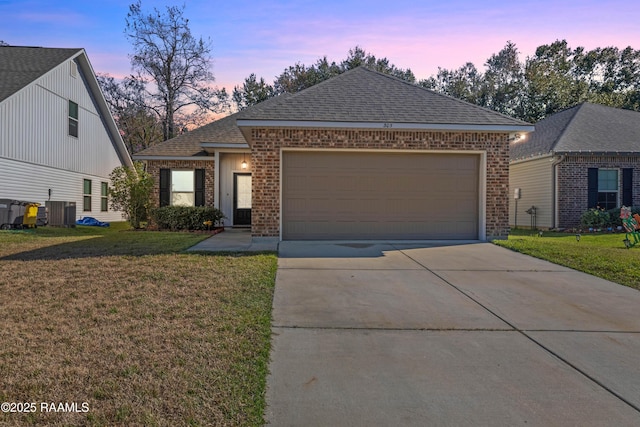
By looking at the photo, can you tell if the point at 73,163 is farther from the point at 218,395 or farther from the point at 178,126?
the point at 218,395

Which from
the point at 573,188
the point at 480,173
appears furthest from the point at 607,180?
the point at 480,173

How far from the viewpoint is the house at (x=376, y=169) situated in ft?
33.6

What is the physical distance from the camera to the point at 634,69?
37875 mm

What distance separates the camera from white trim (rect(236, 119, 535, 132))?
32.9 ft

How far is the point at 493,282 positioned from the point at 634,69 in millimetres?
43231

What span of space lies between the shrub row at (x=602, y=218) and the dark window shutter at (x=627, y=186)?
3.05 feet

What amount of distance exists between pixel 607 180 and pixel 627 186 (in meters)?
0.75

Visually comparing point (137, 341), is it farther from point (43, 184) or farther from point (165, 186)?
point (43, 184)

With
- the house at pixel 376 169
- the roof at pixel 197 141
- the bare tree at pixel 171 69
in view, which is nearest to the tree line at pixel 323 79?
the bare tree at pixel 171 69

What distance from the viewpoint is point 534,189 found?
57.2 feet

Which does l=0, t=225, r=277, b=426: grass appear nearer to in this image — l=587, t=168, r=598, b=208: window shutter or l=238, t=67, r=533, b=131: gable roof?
l=238, t=67, r=533, b=131: gable roof

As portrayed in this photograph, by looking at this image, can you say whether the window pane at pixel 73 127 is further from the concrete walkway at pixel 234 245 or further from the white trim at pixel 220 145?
the concrete walkway at pixel 234 245

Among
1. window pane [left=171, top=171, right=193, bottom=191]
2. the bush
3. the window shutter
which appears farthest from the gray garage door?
the window shutter

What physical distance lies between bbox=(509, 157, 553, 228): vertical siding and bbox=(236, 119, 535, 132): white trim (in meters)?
7.16
